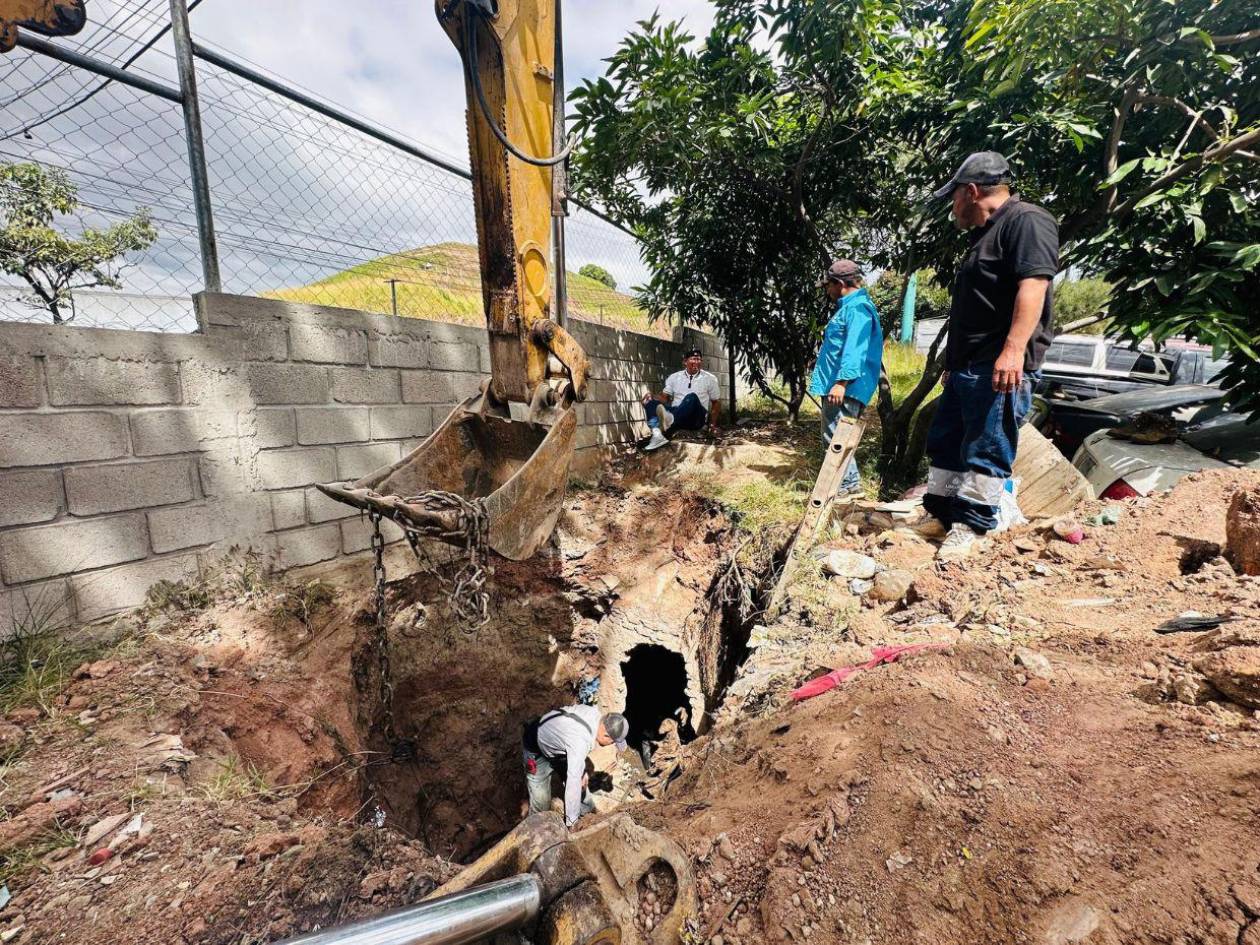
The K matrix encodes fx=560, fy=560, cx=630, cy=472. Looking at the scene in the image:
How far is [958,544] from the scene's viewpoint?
112 inches

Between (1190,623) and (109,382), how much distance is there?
13.5 ft

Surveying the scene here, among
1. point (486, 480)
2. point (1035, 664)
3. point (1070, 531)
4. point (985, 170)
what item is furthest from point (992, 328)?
point (486, 480)

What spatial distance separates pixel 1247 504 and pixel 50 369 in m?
4.63

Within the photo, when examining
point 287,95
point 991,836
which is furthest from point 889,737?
point 287,95

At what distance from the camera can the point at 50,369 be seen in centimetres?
223

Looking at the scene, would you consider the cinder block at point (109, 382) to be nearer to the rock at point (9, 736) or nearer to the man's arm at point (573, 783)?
the rock at point (9, 736)

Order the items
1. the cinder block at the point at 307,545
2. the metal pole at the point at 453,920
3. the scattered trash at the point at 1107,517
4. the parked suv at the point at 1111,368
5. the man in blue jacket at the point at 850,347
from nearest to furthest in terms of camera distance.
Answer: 1. the metal pole at the point at 453,920
2. the scattered trash at the point at 1107,517
3. the cinder block at the point at 307,545
4. the man in blue jacket at the point at 850,347
5. the parked suv at the point at 1111,368

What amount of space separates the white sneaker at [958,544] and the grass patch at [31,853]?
3.43 m

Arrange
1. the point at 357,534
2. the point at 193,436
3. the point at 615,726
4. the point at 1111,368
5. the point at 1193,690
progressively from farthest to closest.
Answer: the point at 1111,368 < the point at 615,726 < the point at 357,534 < the point at 193,436 < the point at 1193,690

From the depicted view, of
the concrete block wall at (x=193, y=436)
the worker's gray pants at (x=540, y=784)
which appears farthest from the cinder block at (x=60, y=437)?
the worker's gray pants at (x=540, y=784)

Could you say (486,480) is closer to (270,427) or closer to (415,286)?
(270,427)

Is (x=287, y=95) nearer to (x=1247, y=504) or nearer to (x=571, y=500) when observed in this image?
(x=571, y=500)

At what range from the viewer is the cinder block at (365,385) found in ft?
10.5

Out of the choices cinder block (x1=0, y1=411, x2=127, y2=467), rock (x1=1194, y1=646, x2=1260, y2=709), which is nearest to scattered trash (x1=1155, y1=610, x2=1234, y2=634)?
rock (x1=1194, y1=646, x2=1260, y2=709)
